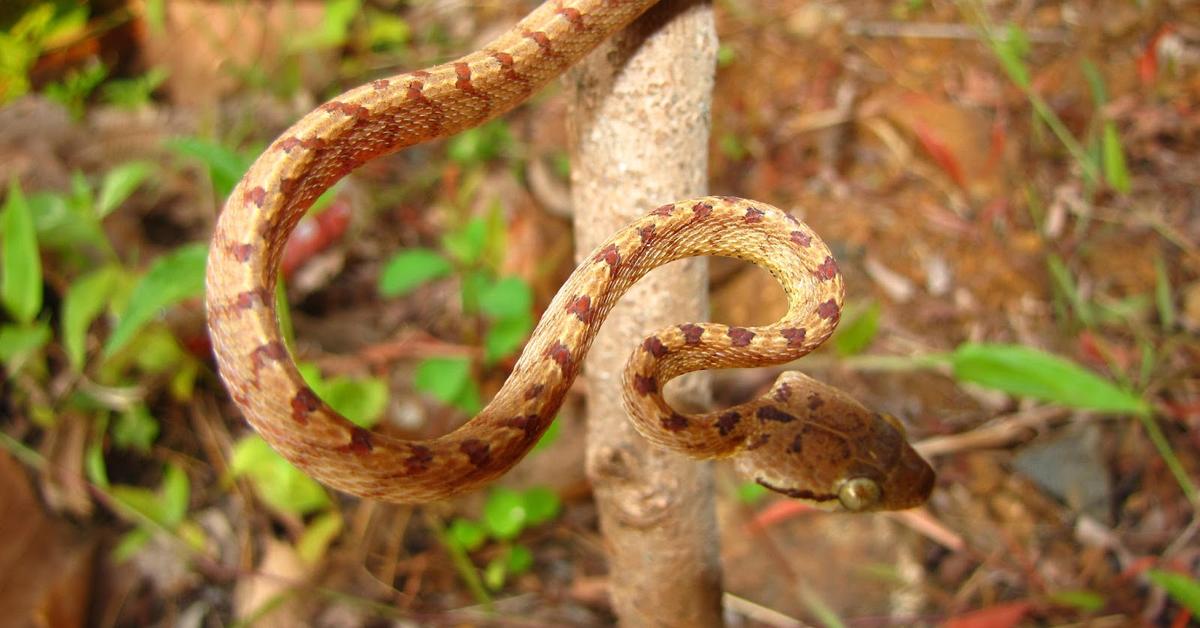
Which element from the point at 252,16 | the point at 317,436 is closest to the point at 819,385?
the point at 317,436

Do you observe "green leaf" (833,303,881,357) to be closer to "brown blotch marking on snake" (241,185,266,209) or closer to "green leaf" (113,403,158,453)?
"brown blotch marking on snake" (241,185,266,209)

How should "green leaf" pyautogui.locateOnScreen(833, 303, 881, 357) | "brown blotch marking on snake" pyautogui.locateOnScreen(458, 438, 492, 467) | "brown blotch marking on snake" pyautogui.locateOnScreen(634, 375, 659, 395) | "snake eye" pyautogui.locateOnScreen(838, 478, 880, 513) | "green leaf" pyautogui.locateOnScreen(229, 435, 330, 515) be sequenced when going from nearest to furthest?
"brown blotch marking on snake" pyautogui.locateOnScreen(458, 438, 492, 467), "brown blotch marking on snake" pyautogui.locateOnScreen(634, 375, 659, 395), "snake eye" pyautogui.locateOnScreen(838, 478, 880, 513), "green leaf" pyautogui.locateOnScreen(229, 435, 330, 515), "green leaf" pyautogui.locateOnScreen(833, 303, 881, 357)

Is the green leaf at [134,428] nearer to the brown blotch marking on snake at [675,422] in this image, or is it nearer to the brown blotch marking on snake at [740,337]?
the brown blotch marking on snake at [675,422]

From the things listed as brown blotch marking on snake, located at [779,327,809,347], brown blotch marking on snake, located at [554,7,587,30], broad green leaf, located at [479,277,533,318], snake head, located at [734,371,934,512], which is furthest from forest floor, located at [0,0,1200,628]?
brown blotch marking on snake, located at [554,7,587,30]

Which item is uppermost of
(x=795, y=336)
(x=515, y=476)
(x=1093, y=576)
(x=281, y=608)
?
(x=795, y=336)

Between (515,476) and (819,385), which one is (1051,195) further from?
(515,476)
